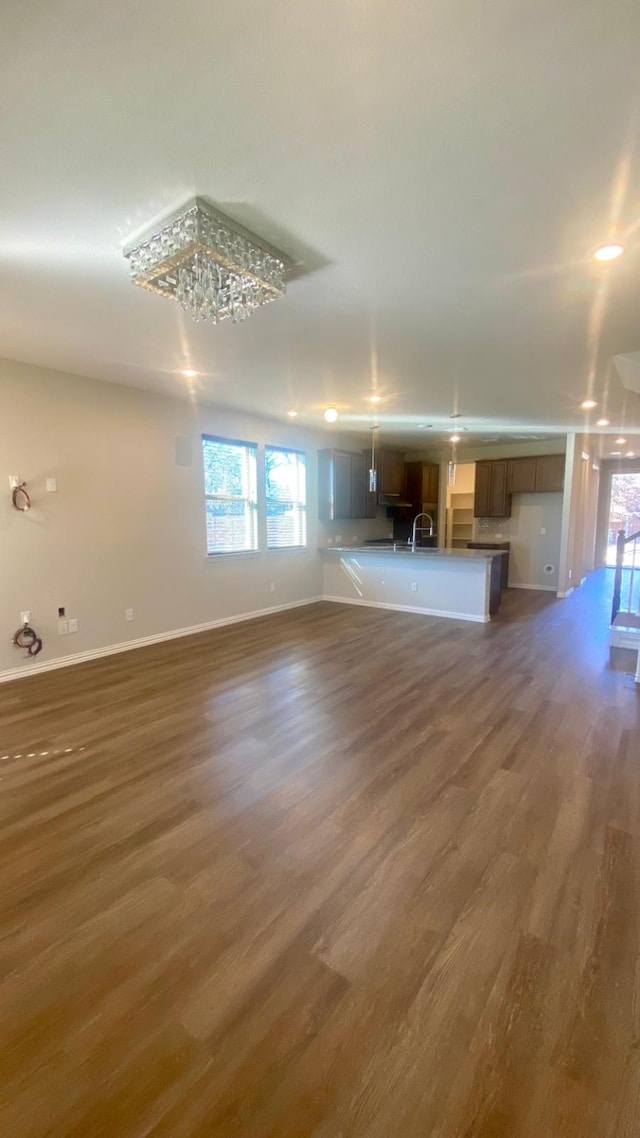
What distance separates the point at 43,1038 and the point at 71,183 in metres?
2.77

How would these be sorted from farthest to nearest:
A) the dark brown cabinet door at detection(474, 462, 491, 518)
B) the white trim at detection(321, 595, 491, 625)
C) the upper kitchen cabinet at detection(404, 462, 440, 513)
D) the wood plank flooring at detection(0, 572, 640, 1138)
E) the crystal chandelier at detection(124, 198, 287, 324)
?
1. the upper kitchen cabinet at detection(404, 462, 440, 513)
2. the dark brown cabinet door at detection(474, 462, 491, 518)
3. the white trim at detection(321, 595, 491, 625)
4. the crystal chandelier at detection(124, 198, 287, 324)
5. the wood plank flooring at detection(0, 572, 640, 1138)

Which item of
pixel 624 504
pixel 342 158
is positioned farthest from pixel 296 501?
pixel 624 504

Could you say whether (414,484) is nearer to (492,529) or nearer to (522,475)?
(492,529)

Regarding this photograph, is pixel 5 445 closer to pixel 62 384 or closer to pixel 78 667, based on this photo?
pixel 62 384

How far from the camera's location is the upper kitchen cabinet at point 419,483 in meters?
8.79

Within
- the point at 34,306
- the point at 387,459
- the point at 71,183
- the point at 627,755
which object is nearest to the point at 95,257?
the point at 71,183

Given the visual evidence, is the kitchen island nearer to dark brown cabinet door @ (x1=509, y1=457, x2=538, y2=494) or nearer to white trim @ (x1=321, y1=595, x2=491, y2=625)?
white trim @ (x1=321, y1=595, x2=491, y2=625)

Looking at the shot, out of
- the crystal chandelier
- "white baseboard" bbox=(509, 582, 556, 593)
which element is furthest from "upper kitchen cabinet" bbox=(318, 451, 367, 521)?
the crystal chandelier

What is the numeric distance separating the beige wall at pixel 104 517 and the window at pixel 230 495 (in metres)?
0.15

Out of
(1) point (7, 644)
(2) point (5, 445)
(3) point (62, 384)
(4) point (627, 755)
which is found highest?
(3) point (62, 384)

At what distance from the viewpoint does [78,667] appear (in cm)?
415

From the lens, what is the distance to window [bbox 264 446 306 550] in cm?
627

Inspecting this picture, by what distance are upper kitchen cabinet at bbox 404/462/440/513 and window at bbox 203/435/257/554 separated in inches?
152

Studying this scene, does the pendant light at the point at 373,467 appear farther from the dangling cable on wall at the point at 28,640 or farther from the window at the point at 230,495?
the dangling cable on wall at the point at 28,640
